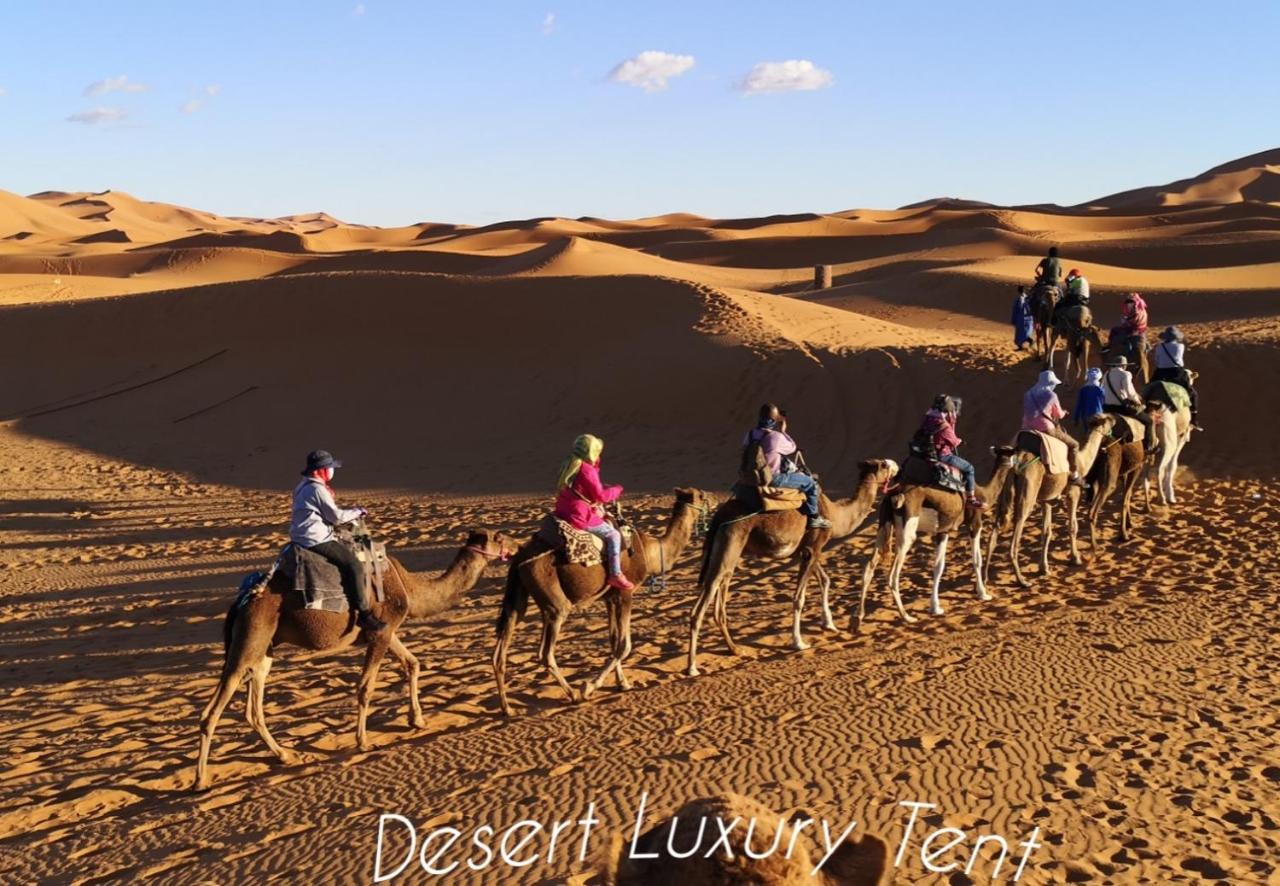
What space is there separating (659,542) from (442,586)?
2030mm

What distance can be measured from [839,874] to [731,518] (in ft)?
27.4

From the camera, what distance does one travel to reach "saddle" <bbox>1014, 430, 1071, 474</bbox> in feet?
44.3

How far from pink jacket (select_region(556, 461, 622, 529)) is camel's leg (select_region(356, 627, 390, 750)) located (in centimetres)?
173

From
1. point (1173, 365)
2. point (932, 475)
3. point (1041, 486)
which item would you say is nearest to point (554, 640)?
point (932, 475)

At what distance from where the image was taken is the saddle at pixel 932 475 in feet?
39.9

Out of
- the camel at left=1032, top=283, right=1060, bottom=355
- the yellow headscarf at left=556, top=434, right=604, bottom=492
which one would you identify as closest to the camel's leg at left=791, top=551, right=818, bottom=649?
the yellow headscarf at left=556, top=434, right=604, bottom=492

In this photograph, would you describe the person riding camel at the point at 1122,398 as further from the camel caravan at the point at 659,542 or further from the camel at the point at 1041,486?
the camel at the point at 1041,486

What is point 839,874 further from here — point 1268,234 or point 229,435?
point 1268,234

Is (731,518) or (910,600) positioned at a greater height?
(731,518)

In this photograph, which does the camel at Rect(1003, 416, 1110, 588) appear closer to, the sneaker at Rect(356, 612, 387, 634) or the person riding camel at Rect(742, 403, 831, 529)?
the person riding camel at Rect(742, 403, 831, 529)

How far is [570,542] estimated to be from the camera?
9719 mm

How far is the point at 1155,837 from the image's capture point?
21.2ft

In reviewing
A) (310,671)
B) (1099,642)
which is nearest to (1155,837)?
(1099,642)

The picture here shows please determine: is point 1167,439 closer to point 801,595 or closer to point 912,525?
point 912,525
